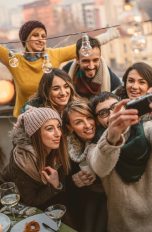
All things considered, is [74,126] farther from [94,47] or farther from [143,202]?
[94,47]

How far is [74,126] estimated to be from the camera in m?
1.67

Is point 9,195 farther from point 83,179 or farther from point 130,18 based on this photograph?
point 130,18

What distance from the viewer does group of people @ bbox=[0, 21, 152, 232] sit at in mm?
1409

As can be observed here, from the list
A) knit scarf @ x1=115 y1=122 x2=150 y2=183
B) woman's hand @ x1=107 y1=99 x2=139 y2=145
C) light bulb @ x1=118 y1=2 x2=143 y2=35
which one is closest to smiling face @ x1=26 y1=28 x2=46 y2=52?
light bulb @ x1=118 y1=2 x2=143 y2=35

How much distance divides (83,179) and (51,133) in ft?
1.03

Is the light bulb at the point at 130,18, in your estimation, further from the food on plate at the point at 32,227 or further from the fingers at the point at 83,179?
the food on plate at the point at 32,227

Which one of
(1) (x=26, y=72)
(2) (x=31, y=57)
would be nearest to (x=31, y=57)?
(2) (x=31, y=57)

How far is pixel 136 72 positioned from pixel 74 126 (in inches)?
21.2

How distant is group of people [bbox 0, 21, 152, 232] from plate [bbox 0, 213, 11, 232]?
0.61ft

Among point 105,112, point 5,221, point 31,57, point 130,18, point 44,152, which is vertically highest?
point 130,18

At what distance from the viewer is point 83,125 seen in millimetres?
1633

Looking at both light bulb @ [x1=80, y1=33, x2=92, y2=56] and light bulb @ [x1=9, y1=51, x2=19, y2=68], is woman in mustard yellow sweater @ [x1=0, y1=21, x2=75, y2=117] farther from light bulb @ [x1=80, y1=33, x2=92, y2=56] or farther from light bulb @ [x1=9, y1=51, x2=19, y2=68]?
light bulb @ [x1=80, y1=33, x2=92, y2=56]

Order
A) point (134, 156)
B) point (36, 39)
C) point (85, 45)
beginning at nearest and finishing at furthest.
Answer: point (134, 156), point (85, 45), point (36, 39)

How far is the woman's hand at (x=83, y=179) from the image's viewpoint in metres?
1.57
